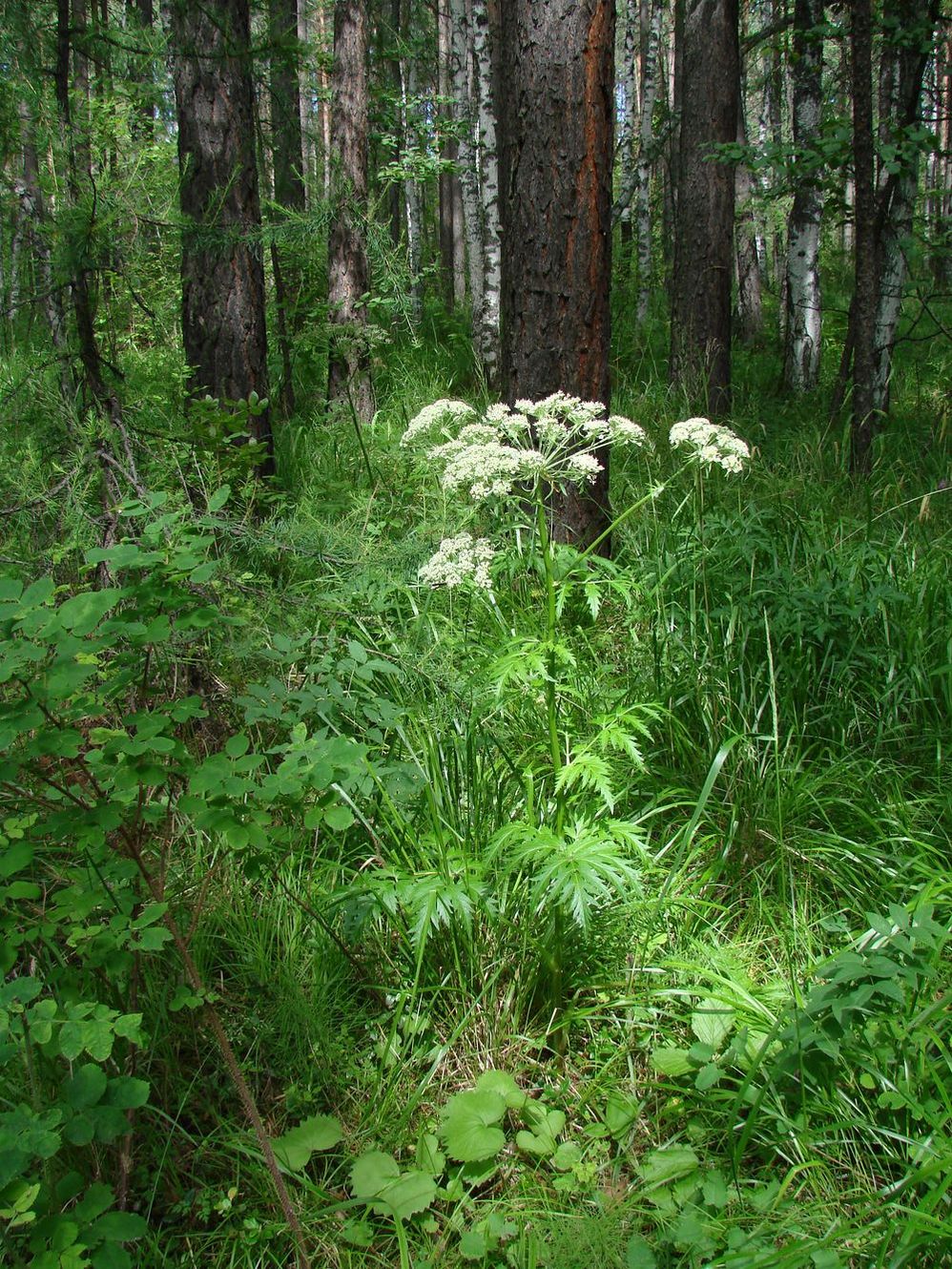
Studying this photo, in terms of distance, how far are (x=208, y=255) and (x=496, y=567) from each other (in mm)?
2972

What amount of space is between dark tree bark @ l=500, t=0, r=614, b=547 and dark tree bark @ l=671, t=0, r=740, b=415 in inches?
125

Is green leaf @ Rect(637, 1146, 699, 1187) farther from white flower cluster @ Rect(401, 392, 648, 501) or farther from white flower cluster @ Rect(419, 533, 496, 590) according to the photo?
white flower cluster @ Rect(401, 392, 648, 501)

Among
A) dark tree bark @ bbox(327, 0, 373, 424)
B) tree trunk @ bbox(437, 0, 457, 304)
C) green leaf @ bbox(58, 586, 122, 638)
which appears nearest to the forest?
green leaf @ bbox(58, 586, 122, 638)

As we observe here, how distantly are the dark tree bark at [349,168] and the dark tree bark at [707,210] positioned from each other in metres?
2.62

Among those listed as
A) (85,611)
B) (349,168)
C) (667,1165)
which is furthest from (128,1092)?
(349,168)

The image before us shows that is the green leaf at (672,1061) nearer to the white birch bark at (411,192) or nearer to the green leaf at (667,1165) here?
the green leaf at (667,1165)

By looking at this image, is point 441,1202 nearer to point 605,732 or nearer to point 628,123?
point 605,732

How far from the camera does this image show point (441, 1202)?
1749mm

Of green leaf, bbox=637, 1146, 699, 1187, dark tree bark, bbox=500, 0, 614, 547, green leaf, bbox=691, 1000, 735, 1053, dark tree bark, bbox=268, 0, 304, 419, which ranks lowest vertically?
green leaf, bbox=637, 1146, 699, 1187

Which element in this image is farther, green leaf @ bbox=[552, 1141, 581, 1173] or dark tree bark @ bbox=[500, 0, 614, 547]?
dark tree bark @ bbox=[500, 0, 614, 547]

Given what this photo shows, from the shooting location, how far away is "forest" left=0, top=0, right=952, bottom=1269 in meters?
1.59

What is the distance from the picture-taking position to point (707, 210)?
22.4ft

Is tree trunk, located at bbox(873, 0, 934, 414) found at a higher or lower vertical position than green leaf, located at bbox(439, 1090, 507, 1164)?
higher

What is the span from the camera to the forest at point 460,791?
1.59 metres
